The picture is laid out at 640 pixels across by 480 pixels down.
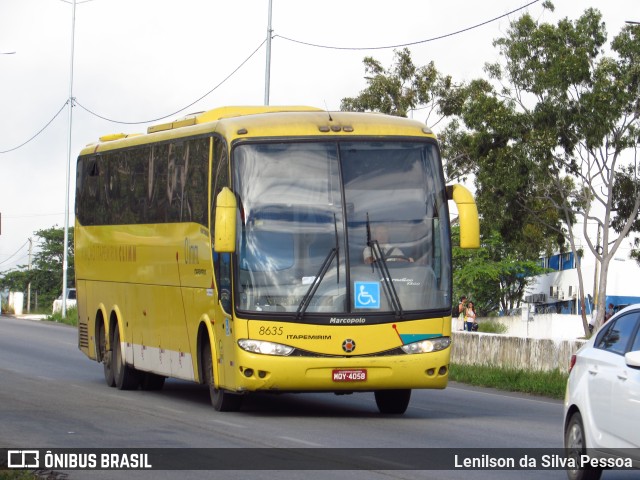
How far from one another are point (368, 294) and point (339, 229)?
2.80 ft

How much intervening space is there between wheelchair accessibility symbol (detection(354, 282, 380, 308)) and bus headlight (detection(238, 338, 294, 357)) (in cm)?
104

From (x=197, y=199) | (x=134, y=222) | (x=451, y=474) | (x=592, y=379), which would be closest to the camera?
(x=592, y=379)

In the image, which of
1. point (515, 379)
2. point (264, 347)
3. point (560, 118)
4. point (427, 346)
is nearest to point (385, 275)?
point (427, 346)

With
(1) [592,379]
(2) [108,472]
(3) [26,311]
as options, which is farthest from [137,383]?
(3) [26,311]

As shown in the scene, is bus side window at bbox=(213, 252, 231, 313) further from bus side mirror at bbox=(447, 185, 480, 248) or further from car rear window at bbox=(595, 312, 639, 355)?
car rear window at bbox=(595, 312, 639, 355)

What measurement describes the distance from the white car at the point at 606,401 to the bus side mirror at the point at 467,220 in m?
4.86

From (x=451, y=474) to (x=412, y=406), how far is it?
8.22 meters

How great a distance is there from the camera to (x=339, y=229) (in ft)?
54.7

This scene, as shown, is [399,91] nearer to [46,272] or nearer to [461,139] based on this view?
[461,139]

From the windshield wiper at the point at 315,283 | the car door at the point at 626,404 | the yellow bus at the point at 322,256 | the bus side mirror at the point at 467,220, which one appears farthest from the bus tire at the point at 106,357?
the car door at the point at 626,404

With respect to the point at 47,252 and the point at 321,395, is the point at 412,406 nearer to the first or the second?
the point at 321,395

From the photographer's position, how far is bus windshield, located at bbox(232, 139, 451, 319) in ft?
54.2

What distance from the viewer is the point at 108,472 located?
1193 centimetres

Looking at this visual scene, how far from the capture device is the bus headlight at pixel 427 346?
16.7 metres
